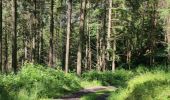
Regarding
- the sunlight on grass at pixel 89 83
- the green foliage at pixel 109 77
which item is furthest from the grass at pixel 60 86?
the green foliage at pixel 109 77

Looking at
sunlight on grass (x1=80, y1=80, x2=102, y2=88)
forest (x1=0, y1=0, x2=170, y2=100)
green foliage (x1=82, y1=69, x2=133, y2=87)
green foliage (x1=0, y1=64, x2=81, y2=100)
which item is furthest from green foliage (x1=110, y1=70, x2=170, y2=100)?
green foliage (x1=82, y1=69, x2=133, y2=87)

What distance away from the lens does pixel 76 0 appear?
55.9 meters

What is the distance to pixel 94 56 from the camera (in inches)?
2911

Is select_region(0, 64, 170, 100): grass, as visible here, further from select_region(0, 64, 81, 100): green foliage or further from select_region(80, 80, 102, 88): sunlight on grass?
select_region(80, 80, 102, 88): sunlight on grass

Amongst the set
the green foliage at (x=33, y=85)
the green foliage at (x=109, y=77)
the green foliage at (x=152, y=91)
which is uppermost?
the green foliage at (x=152, y=91)

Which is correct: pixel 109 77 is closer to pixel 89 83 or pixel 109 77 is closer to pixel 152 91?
pixel 89 83

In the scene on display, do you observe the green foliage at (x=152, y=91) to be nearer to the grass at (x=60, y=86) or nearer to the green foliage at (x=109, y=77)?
the grass at (x=60, y=86)

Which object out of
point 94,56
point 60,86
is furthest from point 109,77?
point 94,56

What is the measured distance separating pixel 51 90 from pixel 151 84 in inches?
242

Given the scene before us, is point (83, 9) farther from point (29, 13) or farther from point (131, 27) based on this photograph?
point (29, 13)

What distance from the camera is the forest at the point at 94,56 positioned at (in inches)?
568

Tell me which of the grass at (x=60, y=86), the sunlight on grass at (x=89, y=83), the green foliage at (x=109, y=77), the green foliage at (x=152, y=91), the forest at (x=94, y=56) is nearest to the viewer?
the green foliage at (x=152, y=91)

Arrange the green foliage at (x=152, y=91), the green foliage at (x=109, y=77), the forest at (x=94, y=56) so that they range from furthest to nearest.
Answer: the green foliage at (x=109, y=77), the forest at (x=94, y=56), the green foliage at (x=152, y=91)

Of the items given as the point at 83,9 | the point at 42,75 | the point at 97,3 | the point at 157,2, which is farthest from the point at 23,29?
the point at 42,75
